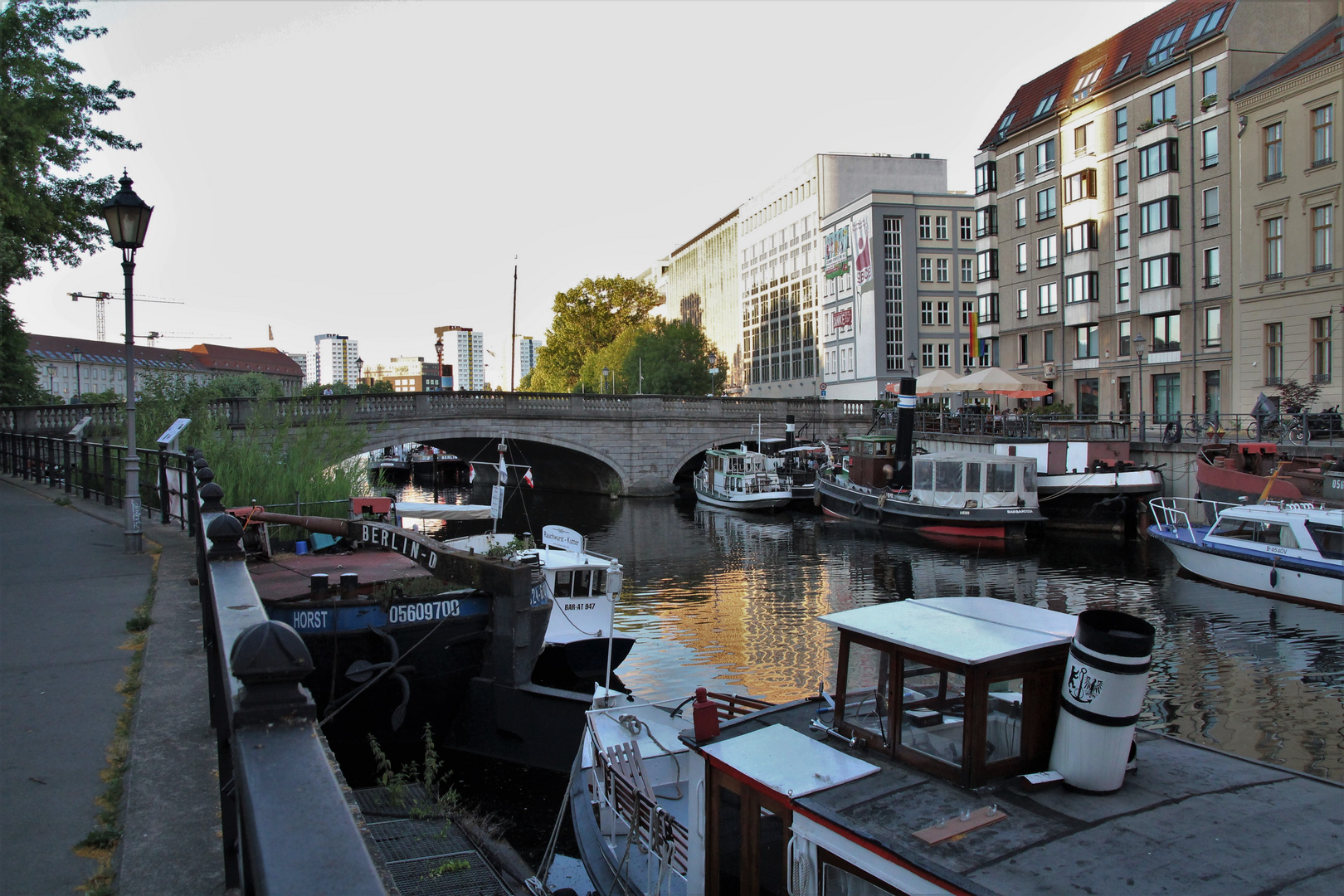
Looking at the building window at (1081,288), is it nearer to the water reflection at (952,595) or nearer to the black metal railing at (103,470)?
the water reflection at (952,595)

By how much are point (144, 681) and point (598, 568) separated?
10680 millimetres

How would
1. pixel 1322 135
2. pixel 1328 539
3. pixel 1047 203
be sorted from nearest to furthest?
pixel 1328 539 → pixel 1322 135 → pixel 1047 203

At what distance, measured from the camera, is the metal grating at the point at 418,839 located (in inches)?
306

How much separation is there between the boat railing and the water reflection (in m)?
1.12

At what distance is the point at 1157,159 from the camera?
40.2 meters

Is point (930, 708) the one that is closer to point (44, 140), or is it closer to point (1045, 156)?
point (44, 140)

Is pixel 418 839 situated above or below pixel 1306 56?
below

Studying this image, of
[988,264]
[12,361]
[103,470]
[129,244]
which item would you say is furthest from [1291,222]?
[12,361]

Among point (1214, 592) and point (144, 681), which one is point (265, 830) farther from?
point (1214, 592)

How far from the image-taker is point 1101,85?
141ft

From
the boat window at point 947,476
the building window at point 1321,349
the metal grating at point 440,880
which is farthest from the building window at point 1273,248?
the metal grating at point 440,880

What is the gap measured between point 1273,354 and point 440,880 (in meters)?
37.1

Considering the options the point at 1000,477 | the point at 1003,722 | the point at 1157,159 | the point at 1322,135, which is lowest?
the point at 1003,722

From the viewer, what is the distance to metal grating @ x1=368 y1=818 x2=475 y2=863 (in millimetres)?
7762
